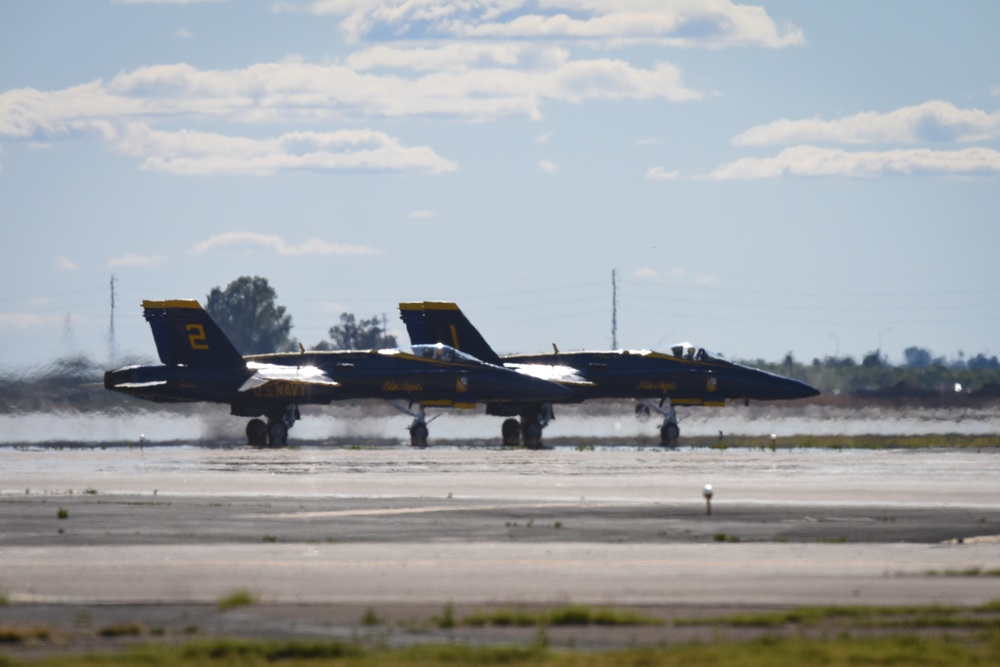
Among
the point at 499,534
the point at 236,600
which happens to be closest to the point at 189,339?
the point at 499,534

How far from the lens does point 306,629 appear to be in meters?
14.2

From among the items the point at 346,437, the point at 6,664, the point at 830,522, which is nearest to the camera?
the point at 6,664

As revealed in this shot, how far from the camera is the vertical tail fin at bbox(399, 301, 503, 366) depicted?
61.7 m

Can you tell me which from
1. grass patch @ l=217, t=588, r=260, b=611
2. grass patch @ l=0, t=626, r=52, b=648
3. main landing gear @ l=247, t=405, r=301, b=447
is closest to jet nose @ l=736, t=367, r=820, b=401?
main landing gear @ l=247, t=405, r=301, b=447

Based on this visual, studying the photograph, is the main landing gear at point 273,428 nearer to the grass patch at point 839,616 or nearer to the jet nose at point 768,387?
the jet nose at point 768,387

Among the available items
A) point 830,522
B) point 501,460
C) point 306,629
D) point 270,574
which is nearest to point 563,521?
point 830,522

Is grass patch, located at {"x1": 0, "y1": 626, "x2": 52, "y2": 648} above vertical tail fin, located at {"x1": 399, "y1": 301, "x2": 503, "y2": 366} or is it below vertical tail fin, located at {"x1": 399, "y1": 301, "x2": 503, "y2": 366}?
below

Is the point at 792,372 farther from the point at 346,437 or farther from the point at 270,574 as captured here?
the point at 270,574

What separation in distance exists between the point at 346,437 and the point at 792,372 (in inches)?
1763

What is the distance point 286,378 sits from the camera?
53.9 meters

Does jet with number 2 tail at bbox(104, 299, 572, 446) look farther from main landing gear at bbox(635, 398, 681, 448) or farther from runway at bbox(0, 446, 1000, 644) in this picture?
runway at bbox(0, 446, 1000, 644)

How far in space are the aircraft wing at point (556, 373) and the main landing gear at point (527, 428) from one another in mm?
1215

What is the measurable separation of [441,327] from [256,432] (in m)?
9.88

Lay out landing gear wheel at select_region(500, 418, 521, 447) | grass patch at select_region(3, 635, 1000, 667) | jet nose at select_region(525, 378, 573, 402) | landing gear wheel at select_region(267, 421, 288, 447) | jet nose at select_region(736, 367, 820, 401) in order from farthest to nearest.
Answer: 1. jet nose at select_region(736, 367, 820, 401)
2. landing gear wheel at select_region(500, 418, 521, 447)
3. jet nose at select_region(525, 378, 573, 402)
4. landing gear wheel at select_region(267, 421, 288, 447)
5. grass patch at select_region(3, 635, 1000, 667)
